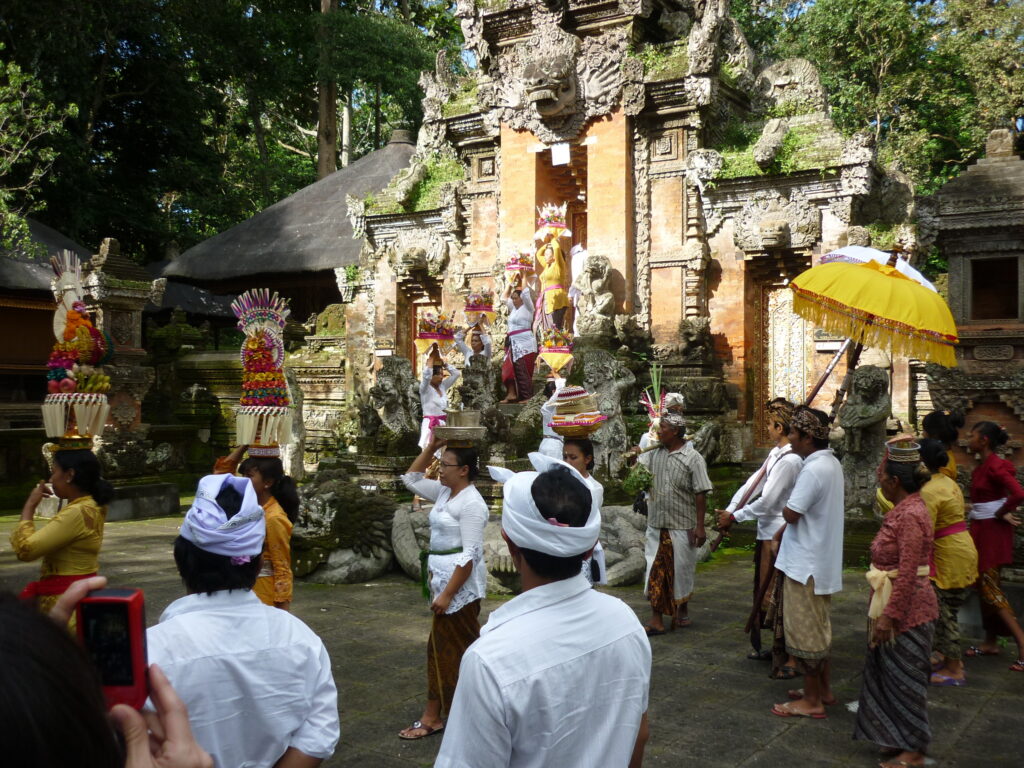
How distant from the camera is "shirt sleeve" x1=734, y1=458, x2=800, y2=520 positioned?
5.71 meters

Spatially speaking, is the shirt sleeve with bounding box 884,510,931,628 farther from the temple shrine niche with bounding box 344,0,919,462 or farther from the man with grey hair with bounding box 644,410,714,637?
the temple shrine niche with bounding box 344,0,919,462

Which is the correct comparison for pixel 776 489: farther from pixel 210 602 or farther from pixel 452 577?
pixel 210 602

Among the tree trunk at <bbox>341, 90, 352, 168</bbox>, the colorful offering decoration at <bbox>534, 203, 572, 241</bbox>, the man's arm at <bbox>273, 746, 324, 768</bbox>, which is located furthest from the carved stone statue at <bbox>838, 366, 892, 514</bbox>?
the tree trunk at <bbox>341, 90, 352, 168</bbox>

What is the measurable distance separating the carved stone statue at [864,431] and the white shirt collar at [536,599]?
8022 millimetres

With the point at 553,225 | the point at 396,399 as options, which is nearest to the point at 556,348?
the point at 396,399

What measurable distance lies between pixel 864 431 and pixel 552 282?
522cm

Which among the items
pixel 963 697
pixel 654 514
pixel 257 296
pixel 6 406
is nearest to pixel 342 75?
pixel 6 406

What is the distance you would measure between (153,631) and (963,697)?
4.85 m

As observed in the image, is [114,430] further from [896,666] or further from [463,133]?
[896,666]

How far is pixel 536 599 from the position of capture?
2264 mm

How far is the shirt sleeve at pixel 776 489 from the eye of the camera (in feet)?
18.7

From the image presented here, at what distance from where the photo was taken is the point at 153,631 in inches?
96.8

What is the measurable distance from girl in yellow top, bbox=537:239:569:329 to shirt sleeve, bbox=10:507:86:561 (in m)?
9.22

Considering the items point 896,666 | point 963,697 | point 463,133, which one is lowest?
point 963,697
